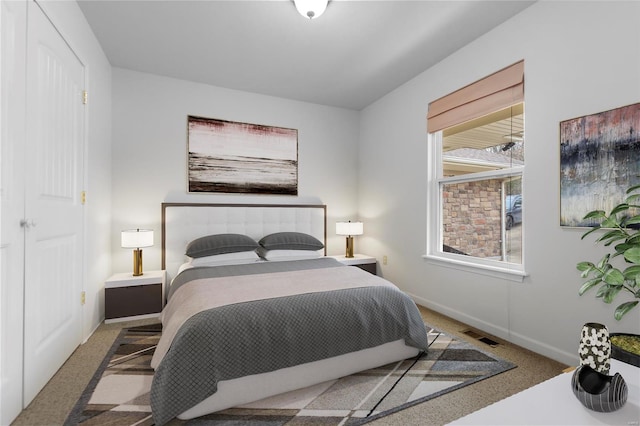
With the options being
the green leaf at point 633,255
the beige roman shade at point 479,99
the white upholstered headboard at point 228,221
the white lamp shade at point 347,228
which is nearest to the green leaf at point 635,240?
the green leaf at point 633,255

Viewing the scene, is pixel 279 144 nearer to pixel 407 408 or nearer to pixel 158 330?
pixel 158 330

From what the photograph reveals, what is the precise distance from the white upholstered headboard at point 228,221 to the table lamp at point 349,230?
0.30 m

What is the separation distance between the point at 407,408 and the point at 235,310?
3.64 feet

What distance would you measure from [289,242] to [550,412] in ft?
9.41

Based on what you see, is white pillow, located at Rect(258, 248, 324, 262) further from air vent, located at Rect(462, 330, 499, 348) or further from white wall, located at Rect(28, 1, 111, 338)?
air vent, located at Rect(462, 330, 499, 348)

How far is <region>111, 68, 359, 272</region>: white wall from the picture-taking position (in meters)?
3.33

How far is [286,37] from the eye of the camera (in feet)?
8.96

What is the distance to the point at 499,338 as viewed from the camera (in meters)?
2.56

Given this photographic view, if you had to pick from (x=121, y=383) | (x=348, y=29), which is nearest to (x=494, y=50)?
(x=348, y=29)

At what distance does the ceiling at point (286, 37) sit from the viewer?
235 cm

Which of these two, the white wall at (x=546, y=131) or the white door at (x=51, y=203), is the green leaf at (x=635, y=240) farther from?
the white door at (x=51, y=203)

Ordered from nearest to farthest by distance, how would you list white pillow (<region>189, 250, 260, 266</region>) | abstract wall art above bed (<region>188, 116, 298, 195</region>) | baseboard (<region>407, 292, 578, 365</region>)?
baseboard (<region>407, 292, 578, 365</region>), white pillow (<region>189, 250, 260, 266</region>), abstract wall art above bed (<region>188, 116, 298, 195</region>)

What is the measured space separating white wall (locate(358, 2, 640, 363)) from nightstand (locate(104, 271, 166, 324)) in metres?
2.87

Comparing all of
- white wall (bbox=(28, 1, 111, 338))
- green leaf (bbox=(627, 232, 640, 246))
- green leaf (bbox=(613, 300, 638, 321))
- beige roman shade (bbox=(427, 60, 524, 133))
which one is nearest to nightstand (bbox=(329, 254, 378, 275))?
beige roman shade (bbox=(427, 60, 524, 133))
